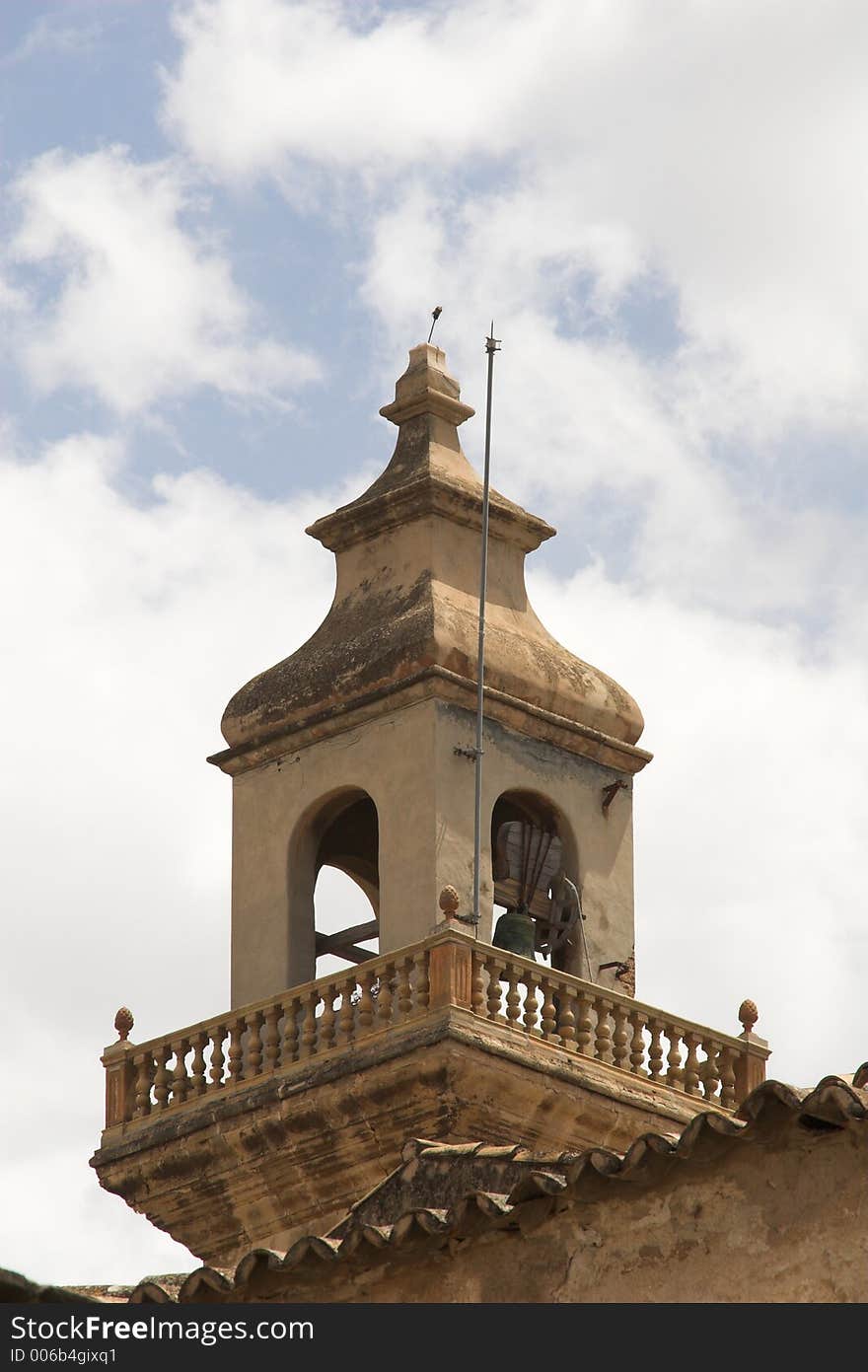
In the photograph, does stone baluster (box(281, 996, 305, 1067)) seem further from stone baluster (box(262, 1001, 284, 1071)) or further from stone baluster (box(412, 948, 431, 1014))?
stone baluster (box(412, 948, 431, 1014))

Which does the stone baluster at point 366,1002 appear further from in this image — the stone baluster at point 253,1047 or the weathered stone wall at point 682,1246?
the weathered stone wall at point 682,1246

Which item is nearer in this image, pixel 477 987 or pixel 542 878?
pixel 477 987

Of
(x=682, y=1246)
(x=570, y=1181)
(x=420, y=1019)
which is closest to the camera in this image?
(x=682, y=1246)

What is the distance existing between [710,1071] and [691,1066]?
13cm

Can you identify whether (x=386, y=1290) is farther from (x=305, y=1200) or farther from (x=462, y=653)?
(x=462, y=653)

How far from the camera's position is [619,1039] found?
2641 centimetres

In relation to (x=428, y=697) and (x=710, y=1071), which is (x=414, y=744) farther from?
(x=710, y=1071)

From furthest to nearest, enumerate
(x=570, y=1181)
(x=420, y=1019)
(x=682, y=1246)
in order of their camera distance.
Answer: (x=420, y=1019) → (x=570, y=1181) → (x=682, y=1246)

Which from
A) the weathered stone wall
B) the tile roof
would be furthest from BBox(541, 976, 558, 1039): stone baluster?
the weathered stone wall

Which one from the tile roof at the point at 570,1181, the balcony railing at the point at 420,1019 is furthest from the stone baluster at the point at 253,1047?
the tile roof at the point at 570,1181

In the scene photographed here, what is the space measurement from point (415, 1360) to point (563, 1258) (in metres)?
2.70

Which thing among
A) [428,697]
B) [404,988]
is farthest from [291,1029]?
[428,697]

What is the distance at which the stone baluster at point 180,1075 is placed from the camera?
26.9 metres

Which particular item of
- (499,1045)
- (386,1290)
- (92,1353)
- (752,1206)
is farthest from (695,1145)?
(499,1045)
